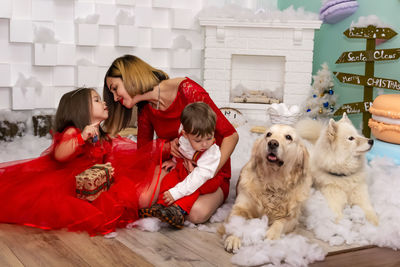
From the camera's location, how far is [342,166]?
216 centimetres

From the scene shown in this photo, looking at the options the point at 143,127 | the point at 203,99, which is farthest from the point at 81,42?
the point at 203,99

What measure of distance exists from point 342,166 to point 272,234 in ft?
1.95

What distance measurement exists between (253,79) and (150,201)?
2.94m

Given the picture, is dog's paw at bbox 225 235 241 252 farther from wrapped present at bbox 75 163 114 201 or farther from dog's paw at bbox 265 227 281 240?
wrapped present at bbox 75 163 114 201

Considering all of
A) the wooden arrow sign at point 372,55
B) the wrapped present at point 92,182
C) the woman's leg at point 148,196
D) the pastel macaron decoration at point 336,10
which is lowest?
the woman's leg at point 148,196

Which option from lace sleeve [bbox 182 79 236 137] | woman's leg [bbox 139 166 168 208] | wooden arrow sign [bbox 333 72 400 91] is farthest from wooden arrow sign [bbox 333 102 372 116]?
woman's leg [bbox 139 166 168 208]

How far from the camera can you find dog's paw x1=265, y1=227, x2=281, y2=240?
1810mm

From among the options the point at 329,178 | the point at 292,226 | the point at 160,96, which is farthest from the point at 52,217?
the point at 329,178

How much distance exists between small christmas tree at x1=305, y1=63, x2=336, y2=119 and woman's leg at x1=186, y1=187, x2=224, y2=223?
239 centimetres

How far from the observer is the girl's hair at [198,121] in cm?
192

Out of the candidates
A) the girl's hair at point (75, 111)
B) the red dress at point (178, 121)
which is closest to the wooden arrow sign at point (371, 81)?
the red dress at point (178, 121)

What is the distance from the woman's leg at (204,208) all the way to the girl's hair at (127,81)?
61 cm

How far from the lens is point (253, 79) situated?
474 centimetres

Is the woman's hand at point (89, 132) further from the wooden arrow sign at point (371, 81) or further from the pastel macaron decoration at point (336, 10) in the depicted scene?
the pastel macaron decoration at point (336, 10)
